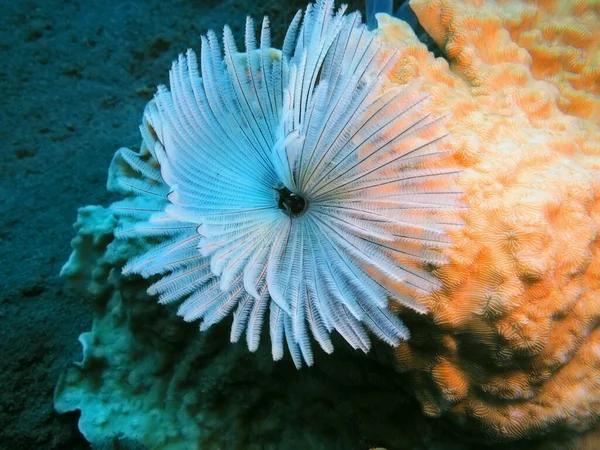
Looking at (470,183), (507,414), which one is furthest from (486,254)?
(507,414)

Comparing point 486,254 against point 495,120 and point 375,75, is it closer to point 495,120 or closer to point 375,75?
point 495,120

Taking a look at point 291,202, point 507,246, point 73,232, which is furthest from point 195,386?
point 507,246

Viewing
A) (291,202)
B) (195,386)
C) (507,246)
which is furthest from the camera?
(195,386)

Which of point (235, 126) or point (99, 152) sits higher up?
point (235, 126)

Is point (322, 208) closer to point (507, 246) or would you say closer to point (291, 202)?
point (291, 202)

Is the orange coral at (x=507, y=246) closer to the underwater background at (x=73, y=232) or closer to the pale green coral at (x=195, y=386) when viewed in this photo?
the underwater background at (x=73, y=232)

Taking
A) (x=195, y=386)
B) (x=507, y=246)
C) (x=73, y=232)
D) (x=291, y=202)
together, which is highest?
(x=507, y=246)
